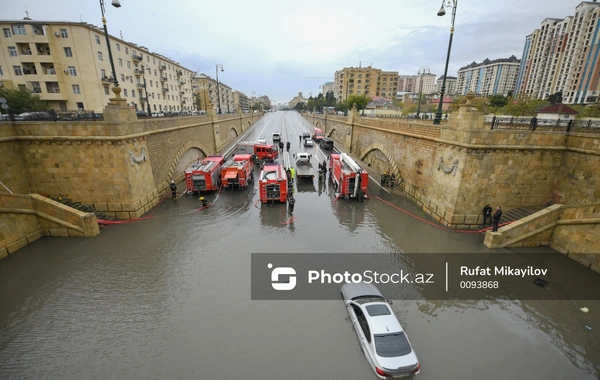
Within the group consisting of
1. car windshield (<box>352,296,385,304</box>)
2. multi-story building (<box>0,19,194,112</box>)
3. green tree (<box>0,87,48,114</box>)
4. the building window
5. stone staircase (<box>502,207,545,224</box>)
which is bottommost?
car windshield (<box>352,296,385,304</box>)

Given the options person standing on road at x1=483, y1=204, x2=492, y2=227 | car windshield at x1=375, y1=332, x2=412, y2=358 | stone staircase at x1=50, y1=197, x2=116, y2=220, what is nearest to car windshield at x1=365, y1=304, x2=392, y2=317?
car windshield at x1=375, y1=332, x2=412, y2=358

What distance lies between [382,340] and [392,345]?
265mm

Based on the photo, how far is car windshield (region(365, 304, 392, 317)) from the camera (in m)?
7.57

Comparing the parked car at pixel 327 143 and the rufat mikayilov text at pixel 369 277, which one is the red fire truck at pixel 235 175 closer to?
the rufat mikayilov text at pixel 369 277

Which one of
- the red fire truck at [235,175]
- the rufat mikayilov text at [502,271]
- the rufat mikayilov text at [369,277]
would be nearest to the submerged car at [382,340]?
the rufat mikayilov text at [369,277]

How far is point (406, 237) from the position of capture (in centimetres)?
1435

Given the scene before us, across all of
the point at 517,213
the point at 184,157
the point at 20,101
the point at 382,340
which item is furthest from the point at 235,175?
the point at 20,101

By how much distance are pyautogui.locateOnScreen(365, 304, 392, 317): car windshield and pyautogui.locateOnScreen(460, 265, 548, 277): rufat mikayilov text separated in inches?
226

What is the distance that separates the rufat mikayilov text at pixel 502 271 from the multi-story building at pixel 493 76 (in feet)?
456

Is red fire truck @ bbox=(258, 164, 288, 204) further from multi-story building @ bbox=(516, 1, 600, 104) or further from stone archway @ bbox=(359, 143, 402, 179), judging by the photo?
multi-story building @ bbox=(516, 1, 600, 104)

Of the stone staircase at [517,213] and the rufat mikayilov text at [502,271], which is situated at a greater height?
the stone staircase at [517,213]

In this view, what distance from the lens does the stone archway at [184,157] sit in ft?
70.5

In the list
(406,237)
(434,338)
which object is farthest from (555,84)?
(434,338)

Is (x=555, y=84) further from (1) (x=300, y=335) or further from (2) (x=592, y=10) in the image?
(1) (x=300, y=335)
